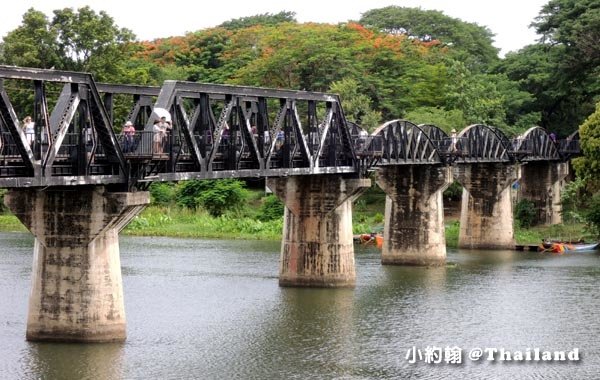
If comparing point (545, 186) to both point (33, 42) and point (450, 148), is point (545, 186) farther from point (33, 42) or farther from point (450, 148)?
point (33, 42)

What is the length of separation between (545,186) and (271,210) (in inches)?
866

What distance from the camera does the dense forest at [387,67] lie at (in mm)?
101125

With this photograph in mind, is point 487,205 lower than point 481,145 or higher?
lower

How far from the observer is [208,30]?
140625 millimetres

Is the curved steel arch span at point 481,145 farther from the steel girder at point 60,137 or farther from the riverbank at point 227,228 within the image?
the steel girder at point 60,137

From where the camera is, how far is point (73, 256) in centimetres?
4238

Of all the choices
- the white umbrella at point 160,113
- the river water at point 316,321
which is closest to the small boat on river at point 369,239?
the river water at point 316,321

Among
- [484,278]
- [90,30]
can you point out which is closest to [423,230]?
[484,278]

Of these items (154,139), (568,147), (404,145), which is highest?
(568,147)

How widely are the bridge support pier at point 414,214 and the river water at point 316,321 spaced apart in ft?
4.76

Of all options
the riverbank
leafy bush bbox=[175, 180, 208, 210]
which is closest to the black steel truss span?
the riverbank

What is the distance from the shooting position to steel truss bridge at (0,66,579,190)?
1489 inches

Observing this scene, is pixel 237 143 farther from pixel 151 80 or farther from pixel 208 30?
pixel 208 30

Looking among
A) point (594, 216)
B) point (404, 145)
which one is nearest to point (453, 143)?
point (404, 145)
